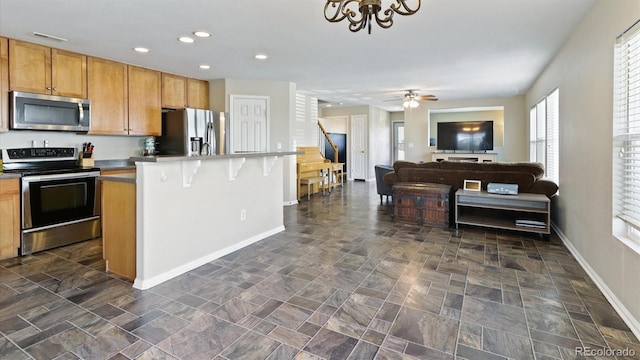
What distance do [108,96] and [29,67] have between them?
881 millimetres

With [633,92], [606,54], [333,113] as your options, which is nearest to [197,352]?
[633,92]

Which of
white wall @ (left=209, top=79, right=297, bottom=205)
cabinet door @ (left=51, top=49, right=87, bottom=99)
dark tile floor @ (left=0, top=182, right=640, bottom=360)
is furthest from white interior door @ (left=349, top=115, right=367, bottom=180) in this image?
cabinet door @ (left=51, top=49, right=87, bottom=99)

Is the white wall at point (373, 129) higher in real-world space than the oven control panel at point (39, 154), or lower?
higher

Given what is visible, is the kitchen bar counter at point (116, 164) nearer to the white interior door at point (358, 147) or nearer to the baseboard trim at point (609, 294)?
the baseboard trim at point (609, 294)

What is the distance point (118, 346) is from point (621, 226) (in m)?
3.39

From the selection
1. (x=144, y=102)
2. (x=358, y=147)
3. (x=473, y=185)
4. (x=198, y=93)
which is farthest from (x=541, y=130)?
(x=144, y=102)

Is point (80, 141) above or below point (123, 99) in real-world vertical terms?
below

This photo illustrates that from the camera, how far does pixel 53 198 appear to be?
3.74 metres

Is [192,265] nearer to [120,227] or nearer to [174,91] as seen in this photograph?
[120,227]

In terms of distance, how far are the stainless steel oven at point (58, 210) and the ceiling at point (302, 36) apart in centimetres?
155

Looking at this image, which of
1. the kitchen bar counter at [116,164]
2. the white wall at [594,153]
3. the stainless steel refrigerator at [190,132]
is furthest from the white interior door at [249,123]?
the white wall at [594,153]

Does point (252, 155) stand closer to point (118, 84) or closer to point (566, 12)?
point (118, 84)

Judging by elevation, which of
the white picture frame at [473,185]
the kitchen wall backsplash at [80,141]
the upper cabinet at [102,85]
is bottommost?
the white picture frame at [473,185]

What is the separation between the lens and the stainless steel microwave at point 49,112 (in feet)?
12.0
